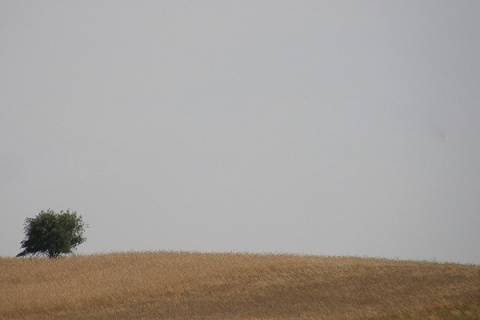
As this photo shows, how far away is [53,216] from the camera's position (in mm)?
60688

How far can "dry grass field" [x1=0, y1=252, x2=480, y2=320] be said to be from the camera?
29641 mm

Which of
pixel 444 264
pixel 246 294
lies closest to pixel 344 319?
pixel 246 294

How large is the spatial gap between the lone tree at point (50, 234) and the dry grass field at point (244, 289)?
12.4 m

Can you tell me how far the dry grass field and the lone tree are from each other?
12.4m

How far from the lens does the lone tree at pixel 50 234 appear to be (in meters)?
60.2

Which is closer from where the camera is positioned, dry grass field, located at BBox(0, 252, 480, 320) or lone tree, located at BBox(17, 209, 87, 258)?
dry grass field, located at BBox(0, 252, 480, 320)

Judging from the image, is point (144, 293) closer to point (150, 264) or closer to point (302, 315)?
point (150, 264)

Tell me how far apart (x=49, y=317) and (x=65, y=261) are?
53.4 ft

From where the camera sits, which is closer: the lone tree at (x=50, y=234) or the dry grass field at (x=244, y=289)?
the dry grass field at (x=244, y=289)

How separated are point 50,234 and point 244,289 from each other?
2878cm

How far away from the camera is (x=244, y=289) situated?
36.8 meters

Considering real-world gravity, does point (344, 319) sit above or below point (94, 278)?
below

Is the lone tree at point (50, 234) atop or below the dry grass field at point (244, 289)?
atop

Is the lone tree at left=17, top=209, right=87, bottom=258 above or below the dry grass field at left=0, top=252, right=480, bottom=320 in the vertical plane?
above
